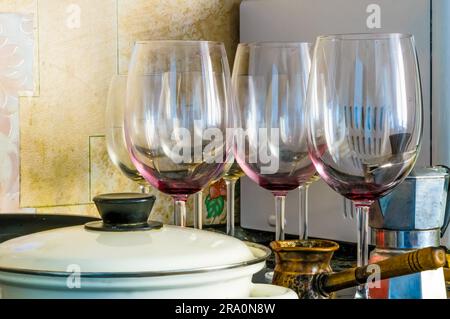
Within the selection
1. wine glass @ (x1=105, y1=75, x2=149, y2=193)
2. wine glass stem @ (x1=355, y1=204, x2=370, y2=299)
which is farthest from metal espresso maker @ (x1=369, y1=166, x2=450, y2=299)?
wine glass @ (x1=105, y1=75, x2=149, y2=193)

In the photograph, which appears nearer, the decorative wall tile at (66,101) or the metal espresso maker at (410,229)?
the metal espresso maker at (410,229)

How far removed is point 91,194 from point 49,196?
84mm

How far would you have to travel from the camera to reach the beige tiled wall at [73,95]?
147 centimetres

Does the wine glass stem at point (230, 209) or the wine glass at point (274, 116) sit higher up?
the wine glass at point (274, 116)

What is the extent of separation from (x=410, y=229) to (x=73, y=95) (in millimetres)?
847

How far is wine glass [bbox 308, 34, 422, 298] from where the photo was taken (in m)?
0.69

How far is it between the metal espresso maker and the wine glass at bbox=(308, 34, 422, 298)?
0.26ft

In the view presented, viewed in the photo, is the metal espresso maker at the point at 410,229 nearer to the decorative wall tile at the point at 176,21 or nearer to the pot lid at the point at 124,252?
the pot lid at the point at 124,252

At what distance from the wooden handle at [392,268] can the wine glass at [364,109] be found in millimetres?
60

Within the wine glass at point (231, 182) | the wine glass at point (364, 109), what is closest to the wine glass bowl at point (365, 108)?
the wine glass at point (364, 109)

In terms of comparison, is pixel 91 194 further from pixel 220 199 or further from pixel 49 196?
pixel 220 199

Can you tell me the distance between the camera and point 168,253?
1.75 feet

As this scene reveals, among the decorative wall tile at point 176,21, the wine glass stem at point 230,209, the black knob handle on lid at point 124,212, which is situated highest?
the decorative wall tile at point 176,21

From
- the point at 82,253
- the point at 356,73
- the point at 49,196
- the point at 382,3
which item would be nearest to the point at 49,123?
the point at 49,196
